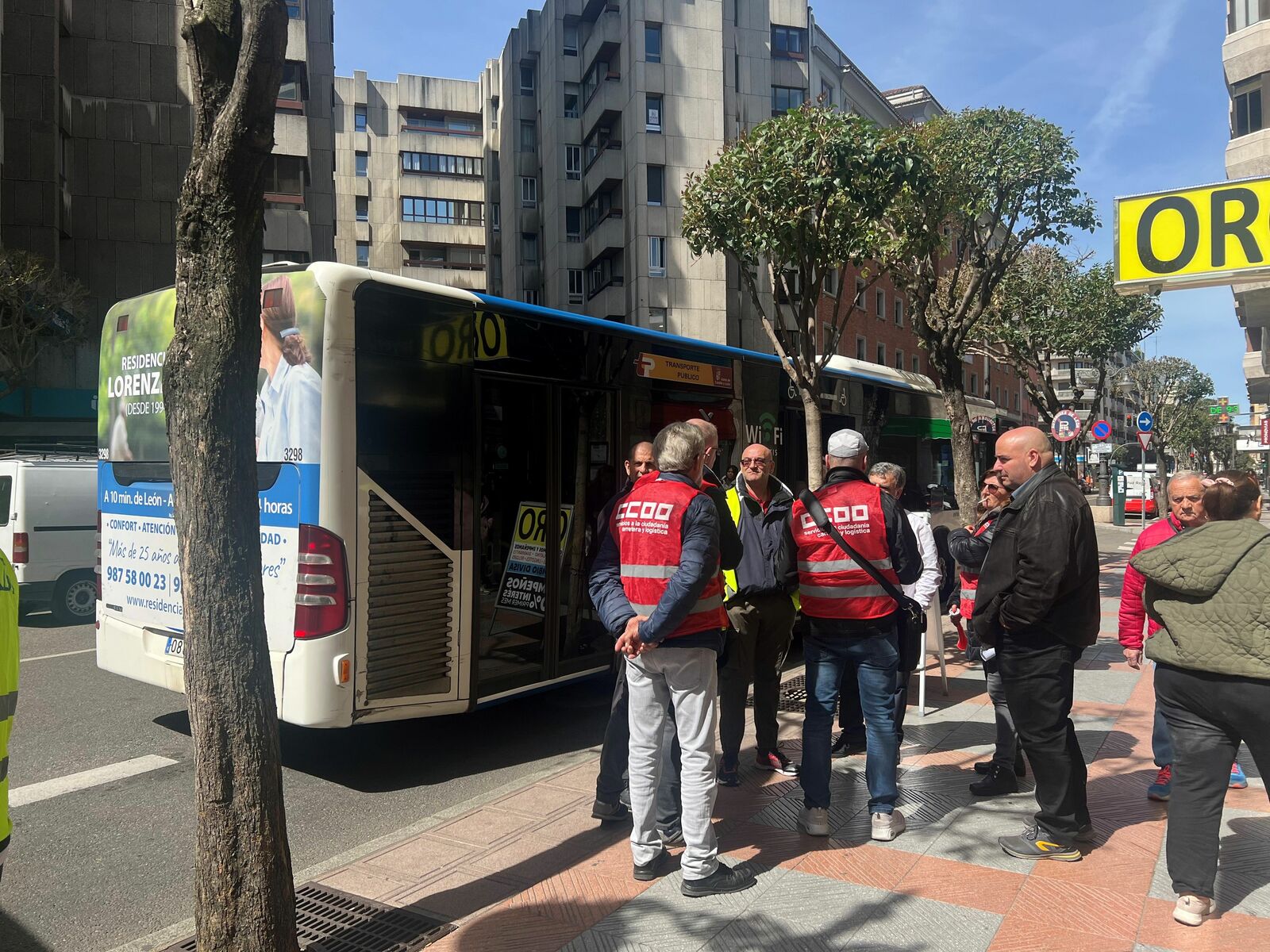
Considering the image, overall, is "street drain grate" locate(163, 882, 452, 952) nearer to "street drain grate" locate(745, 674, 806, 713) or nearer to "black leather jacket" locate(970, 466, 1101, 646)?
"black leather jacket" locate(970, 466, 1101, 646)

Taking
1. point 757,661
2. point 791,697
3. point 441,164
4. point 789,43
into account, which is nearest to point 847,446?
point 757,661

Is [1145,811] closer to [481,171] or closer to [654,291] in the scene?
[654,291]

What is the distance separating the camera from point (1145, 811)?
4895mm

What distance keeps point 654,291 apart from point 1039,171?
2286 centimetres

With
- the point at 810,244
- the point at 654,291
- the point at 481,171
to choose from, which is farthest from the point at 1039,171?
the point at 481,171

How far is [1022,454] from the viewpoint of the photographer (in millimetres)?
4441

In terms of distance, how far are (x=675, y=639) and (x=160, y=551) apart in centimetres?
375

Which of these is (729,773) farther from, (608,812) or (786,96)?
(786,96)

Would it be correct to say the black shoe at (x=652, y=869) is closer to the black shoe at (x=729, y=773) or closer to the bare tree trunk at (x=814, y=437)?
the black shoe at (x=729, y=773)

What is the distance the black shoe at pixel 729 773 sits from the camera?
5.33 meters

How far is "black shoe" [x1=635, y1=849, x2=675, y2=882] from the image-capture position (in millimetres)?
4051

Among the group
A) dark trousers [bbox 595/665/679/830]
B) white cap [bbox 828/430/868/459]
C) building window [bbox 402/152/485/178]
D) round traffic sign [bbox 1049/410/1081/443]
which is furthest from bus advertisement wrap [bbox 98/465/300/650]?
building window [bbox 402/152/485/178]

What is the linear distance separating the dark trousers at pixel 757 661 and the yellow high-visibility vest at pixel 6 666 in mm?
3623

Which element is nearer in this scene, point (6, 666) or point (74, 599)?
point (6, 666)
